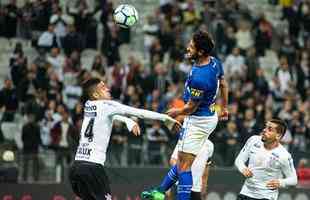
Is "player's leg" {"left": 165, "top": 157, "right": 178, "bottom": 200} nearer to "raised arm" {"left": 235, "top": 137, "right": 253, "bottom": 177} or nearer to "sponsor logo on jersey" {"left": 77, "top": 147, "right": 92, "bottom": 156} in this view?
"raised arm" {"left": 235, "top": 137, "right": 253, "bottom": 177}

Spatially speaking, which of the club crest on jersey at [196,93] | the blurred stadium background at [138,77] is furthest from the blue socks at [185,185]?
the blurred stadium background at [138,77]

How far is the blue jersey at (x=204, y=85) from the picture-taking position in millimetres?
13219

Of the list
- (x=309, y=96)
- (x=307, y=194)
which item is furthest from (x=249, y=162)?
(x=309, y=96)

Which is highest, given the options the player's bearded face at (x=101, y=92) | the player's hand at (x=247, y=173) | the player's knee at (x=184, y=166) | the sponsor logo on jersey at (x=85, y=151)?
the player's bearded face at (x=101, y=92)

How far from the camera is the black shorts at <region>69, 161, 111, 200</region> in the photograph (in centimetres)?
1293

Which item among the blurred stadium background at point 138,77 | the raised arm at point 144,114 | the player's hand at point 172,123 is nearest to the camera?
the raised arm at point 144,114

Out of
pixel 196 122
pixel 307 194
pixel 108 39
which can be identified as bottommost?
pixel 307 194

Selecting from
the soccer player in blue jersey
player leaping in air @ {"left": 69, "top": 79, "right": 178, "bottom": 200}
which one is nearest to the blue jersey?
the soccer player in blue jersey

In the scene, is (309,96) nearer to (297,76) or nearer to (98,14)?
(297,76)

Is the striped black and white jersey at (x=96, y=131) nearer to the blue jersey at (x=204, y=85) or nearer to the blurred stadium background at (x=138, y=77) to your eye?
the blue jersey at (x=204, y=85)

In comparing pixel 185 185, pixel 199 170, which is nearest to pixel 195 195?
pixel 199 170

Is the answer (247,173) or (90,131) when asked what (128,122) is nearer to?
(90,131)

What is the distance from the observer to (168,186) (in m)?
13.6

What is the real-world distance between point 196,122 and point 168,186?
0.96 metres
